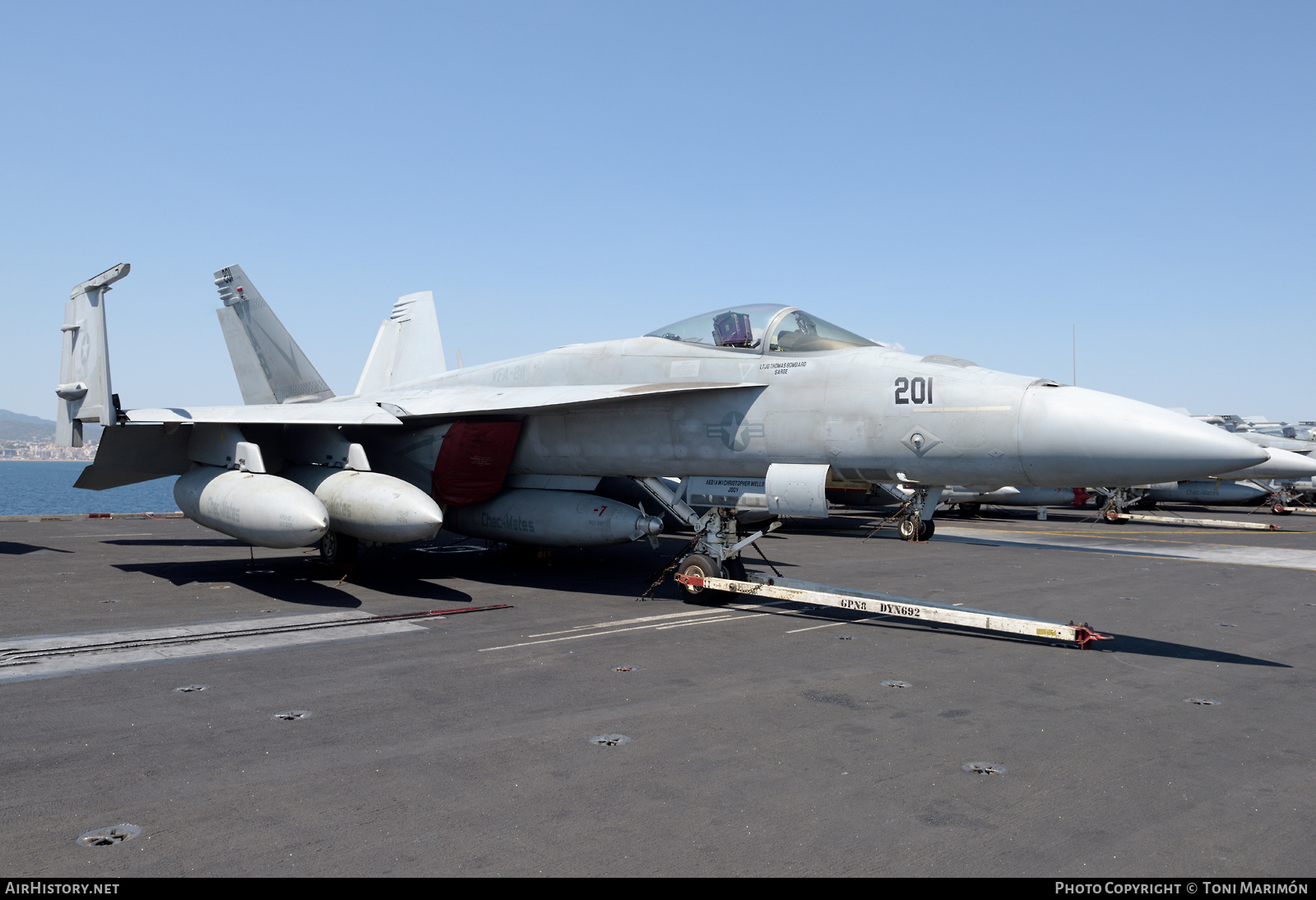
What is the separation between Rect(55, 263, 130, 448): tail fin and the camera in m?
12.0

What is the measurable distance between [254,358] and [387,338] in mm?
3304

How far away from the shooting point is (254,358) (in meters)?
16.3

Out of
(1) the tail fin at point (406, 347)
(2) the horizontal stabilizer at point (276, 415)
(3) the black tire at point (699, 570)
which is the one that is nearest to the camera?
(3) the black tire at point (699, 570)

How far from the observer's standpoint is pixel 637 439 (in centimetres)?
1043

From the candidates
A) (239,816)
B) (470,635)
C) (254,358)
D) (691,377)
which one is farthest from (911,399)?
(254,358)

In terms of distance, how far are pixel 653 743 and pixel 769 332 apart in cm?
578

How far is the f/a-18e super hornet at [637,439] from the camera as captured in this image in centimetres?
785

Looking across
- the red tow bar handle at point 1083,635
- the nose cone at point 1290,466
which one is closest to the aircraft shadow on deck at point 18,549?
the red tow bar handle at point 1083,635

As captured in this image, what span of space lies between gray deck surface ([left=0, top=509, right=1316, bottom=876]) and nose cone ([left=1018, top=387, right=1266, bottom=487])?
1676 millimetres

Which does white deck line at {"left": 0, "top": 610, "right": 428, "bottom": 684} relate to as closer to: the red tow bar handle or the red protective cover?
the red protective cover

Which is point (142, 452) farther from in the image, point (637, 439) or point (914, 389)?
point (914, 389)

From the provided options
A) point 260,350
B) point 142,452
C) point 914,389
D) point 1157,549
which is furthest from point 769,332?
point 1157,549

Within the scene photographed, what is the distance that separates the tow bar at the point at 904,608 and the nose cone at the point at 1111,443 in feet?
4.41

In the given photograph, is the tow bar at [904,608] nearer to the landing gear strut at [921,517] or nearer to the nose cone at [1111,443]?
the nose cone at [1111,443]
